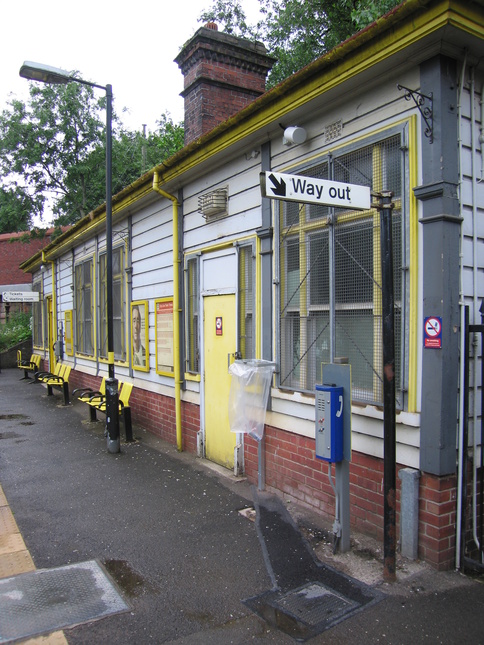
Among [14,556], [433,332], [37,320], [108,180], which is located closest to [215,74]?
[108,180]

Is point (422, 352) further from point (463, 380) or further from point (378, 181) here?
point (378, 181)

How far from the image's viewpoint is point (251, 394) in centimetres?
529

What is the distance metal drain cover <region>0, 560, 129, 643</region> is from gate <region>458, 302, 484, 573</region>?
8.01 ft

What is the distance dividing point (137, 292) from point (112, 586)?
6143mm

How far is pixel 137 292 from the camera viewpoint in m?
9.28

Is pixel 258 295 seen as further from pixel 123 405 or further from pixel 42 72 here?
pixel 42 72

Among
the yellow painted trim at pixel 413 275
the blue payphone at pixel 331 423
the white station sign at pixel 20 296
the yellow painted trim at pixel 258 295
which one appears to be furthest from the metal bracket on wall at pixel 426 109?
the white station sign at pixel 20 296

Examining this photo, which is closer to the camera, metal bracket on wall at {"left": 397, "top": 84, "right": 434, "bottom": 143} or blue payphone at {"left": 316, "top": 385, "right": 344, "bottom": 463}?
metal bracket on wall at {"left": 397, "top": 84, "right": 434, "bottom": 143}

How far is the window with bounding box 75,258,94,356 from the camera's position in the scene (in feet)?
41.0

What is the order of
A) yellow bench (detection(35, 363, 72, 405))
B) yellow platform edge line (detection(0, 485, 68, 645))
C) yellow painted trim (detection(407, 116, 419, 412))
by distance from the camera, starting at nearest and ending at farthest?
yellow platform edge line (detection(0, 485, 68, 645))
yellow painted trim (detection(407, 116, 419, 412))
yellow bench (detection(35, 363, 72, 405))

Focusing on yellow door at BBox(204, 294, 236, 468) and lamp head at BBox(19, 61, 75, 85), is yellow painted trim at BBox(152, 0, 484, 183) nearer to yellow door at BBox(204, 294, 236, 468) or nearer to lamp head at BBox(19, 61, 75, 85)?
yellow door at BBox(204, 294, 236, 468)

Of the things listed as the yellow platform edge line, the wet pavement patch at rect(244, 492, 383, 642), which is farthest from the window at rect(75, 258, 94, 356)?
the wet pavement patch at rect(244, 492, 383, 642)

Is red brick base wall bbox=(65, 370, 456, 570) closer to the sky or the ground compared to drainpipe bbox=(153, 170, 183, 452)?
closer to the ground

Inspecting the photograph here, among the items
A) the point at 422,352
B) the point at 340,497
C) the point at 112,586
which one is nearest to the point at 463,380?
the point at 422,352
